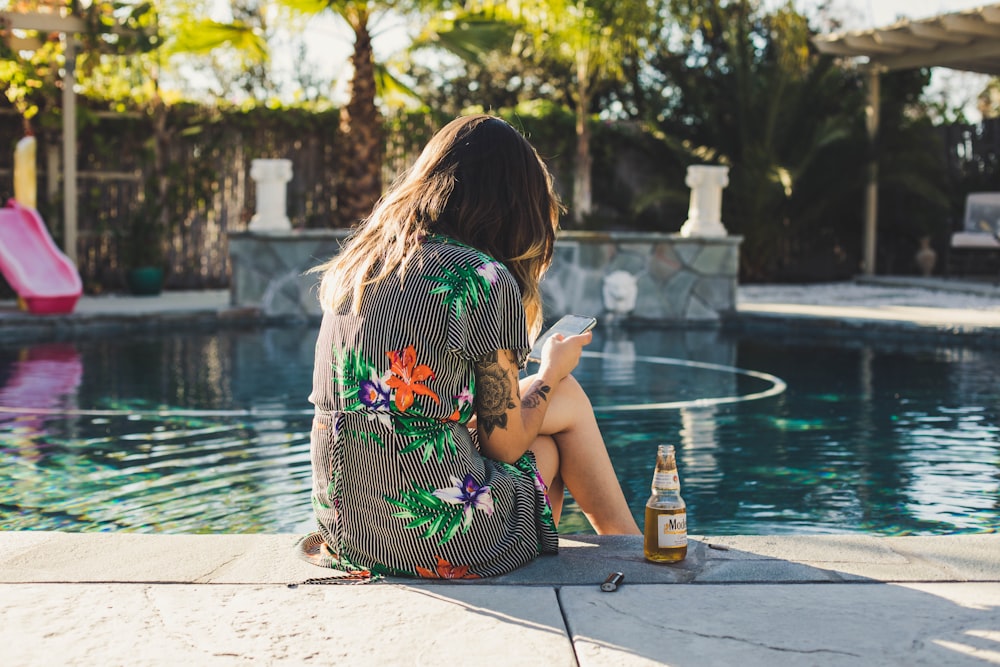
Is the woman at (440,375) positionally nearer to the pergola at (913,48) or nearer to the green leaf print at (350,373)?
the green leaf print at (350,373)

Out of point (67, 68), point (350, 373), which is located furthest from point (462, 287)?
point (67, 68)

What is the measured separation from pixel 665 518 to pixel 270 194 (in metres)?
9.06

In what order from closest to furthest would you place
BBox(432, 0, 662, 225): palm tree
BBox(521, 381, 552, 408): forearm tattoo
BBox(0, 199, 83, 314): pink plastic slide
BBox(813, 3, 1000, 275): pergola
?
BBox(521, 381, 552, 408): forearm tattoo
BBox(0, 199, 83, 314): pink plastic slide
BBox(813, 3, 1000, 275): pergola
BBox(432, 0, 662, 225): palm tree

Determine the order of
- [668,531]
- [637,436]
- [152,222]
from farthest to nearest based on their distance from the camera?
[152,222] < [637,436] < [668,531]

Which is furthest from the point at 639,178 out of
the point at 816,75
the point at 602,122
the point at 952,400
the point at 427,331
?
the point at 427,331

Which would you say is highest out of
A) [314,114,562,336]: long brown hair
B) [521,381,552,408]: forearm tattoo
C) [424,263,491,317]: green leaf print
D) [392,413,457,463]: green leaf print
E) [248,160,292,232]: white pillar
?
[248,160,292,232]: white pillar

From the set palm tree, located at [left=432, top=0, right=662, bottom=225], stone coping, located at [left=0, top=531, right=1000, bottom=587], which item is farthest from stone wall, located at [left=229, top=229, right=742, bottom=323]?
stone coping, located at [left=0, top=531, right=1000, bottom=587]

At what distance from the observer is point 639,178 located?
51.7 feet

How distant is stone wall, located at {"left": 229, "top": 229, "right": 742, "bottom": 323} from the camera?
35.9 ft

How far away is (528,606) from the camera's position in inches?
90.8

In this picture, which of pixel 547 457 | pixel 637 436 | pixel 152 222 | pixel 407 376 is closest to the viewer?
pixel 407 376

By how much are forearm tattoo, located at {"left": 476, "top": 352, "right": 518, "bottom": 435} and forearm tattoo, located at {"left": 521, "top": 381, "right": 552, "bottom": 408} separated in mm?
92

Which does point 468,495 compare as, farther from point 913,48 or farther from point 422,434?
point 913,48

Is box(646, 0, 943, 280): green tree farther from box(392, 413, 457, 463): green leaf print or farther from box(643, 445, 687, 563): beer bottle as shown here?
box(392, 413, 457, 463): green leaf print
